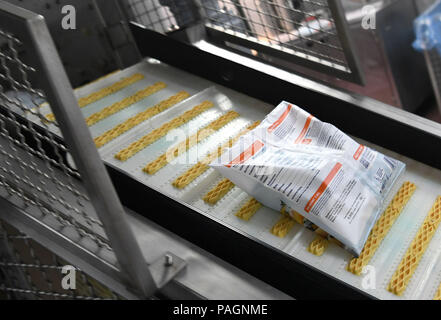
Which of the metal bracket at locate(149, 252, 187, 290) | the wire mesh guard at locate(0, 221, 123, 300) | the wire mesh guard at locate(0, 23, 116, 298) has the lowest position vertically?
the wire mesh guard at locate(0, 221, 123, 300)

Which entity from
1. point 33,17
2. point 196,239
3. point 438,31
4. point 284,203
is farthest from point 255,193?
point 438,31

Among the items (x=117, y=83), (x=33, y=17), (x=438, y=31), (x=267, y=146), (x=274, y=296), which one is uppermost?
(x=33, y=17)

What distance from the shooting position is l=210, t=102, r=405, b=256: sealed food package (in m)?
1.67

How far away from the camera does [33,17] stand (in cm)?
118

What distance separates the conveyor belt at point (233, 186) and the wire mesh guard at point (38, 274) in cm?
38

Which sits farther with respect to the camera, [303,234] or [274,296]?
[303,234]

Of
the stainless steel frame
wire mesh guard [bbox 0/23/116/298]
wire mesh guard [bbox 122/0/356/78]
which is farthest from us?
wire mesh guard [bbox 122/0/356/78]

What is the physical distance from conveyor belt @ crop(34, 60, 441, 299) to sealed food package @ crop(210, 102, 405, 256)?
0.06 meters

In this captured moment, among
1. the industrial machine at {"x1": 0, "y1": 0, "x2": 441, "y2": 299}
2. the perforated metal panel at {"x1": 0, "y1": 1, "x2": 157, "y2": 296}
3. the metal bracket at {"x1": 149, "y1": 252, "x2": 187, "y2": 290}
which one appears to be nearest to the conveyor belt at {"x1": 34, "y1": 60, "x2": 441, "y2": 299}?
the industrial machine at {"x1": 0, "y1": 0, "x2": 441, "y2": 299}

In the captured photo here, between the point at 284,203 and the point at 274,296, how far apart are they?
31 centimetres

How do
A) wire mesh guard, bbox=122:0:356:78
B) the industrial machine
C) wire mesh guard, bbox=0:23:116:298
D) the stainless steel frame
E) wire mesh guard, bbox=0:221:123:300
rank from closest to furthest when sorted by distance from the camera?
the stainless steel frame, the industrial machine, wire mesh guard, bbox=0:23:116:298, wire mesh guard, bbox=0:221:123:300, wire mesh guard, bbox=122:0:356:78

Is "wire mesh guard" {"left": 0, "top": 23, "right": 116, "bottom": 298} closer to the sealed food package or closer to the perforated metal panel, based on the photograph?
the perforated metal panel

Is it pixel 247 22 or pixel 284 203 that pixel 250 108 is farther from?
pixel 284 203

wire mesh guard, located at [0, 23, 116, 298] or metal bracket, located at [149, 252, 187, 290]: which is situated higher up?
wire mesh guard, located at [0, 23, 116, 298]
